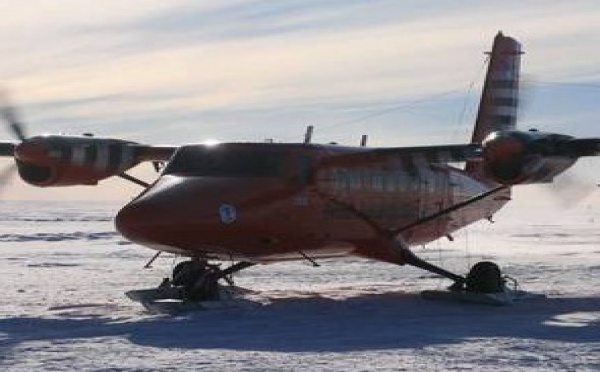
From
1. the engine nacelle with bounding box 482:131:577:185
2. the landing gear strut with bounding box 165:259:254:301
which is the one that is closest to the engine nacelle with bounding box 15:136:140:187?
the landing gear strut with bounding box 165:259:254:301

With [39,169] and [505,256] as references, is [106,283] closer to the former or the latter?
[39,169]

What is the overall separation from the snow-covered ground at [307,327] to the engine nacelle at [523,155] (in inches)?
82.1

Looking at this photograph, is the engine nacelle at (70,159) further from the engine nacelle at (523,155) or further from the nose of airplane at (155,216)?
the engine nacelle at (523,155)

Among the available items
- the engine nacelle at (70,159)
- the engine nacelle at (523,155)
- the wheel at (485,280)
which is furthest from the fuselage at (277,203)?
the engine nacelle at (70,159)

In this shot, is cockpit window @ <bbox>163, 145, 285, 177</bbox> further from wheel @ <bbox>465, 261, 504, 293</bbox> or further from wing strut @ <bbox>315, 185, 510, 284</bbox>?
wheel @ <bbox>465, 261, 504, 293</bbox>

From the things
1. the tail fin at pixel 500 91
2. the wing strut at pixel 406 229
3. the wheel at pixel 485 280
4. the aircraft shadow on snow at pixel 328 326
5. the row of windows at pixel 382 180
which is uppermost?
the tail fin at pixel 500 91

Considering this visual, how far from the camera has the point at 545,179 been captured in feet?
50.1

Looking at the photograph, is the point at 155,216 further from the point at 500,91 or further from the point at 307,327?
the point at 500,91

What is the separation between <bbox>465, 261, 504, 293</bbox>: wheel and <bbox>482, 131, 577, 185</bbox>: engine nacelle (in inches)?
98.5

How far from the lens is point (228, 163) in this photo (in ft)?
49.1

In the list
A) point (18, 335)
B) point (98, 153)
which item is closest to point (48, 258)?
point (98, 153)

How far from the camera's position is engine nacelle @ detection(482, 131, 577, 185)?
14508 millimetres

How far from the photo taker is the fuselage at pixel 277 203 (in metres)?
14.0

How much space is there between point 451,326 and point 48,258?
1917 cm
